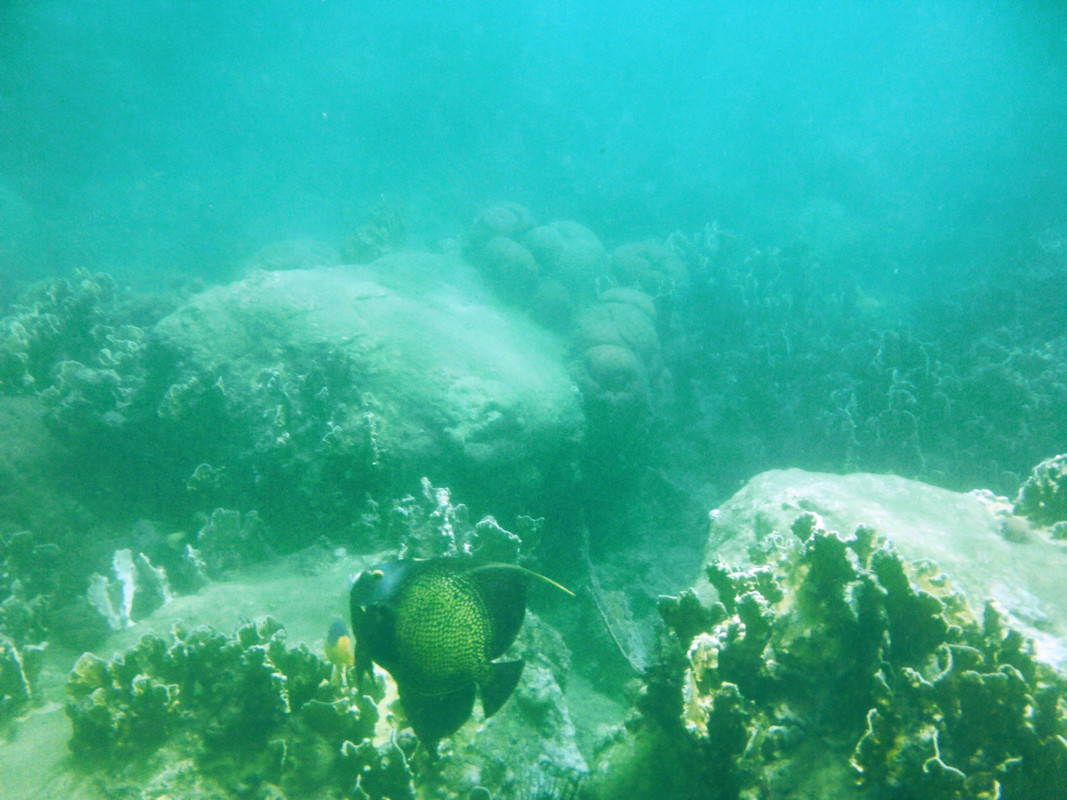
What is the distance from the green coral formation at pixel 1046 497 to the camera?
12.4 ft

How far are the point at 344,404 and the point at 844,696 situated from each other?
490 centimetres

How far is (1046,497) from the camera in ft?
12.6

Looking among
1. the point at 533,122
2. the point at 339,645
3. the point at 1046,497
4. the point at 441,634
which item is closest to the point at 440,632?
the point at 441,634

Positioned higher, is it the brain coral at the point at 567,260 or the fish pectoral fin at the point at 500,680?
the brain coral at the point at 567,260

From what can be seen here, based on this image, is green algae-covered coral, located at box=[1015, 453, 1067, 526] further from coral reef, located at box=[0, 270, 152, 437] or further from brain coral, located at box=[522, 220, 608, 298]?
coral reef, located at box=[0, 270, 152, 437]

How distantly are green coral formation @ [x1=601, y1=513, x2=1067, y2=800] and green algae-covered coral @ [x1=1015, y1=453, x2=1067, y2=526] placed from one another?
2.13 meters

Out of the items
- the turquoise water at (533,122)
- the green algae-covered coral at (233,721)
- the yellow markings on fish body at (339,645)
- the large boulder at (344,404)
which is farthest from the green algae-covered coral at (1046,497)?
the turquoise water at (533,122)

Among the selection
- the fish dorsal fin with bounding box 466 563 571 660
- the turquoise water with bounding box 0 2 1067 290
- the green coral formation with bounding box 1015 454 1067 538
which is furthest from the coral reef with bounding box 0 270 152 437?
the turquoise water with bounding box 0 2 1067 290

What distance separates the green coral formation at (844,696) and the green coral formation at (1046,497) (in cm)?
213

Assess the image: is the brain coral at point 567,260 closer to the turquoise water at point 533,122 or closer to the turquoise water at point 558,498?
the turquoise water at point 558,498

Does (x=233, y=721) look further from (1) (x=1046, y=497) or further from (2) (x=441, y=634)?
(1) (x=1046, y=497)

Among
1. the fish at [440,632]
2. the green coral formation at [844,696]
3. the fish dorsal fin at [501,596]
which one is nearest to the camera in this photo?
the fish at [440,632]

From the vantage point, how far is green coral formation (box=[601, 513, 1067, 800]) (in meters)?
1.93

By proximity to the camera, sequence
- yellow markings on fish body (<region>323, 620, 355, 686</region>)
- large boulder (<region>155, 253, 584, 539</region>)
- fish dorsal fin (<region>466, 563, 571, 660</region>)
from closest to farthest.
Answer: fish dorsal fin (<region>466, 563, 571, 660</region>)
yellow markings on fish body (<region>323, 620, 355, 686</region>)
large boulder (<region>155, 253, 584, 539</region>)
